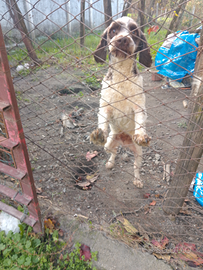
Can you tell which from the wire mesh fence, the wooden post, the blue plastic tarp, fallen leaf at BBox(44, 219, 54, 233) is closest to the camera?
the wooden post

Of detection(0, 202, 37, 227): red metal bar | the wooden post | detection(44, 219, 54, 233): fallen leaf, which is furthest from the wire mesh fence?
detection(0, 202, 37, 227): red metal bar

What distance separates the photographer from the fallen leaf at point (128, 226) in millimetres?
1816

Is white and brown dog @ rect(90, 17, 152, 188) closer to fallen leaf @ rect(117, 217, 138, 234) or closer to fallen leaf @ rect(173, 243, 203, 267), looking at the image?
fallen leaf @ rect(117, 217, 138, 234)

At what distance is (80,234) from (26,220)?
0.48 m

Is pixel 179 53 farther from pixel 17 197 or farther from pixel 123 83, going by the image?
pixel 17 197

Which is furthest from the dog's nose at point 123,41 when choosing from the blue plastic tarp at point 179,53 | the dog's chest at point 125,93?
the blue plastic tarp at point 179,53

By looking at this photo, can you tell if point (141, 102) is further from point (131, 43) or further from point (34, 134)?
point (34, 134)

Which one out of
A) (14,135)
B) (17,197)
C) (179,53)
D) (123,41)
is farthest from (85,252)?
(179,53)

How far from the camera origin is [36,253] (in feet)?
5.14

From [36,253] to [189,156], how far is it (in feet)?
4.92

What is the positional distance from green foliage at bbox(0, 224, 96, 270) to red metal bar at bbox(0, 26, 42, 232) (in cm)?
13

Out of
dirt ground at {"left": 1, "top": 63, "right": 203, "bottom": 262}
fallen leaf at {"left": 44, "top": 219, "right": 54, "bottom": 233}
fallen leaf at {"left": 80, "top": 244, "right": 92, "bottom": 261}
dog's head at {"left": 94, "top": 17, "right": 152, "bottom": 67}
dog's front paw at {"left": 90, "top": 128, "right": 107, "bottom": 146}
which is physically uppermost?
dog's head at {"left": 94, "top": 17, "right": 152, "bottom": 67}

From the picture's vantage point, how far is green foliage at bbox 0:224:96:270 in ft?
4.89

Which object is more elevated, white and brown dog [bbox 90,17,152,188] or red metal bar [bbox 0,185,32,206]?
white and brown dog [bbox 90,17,152,188]
